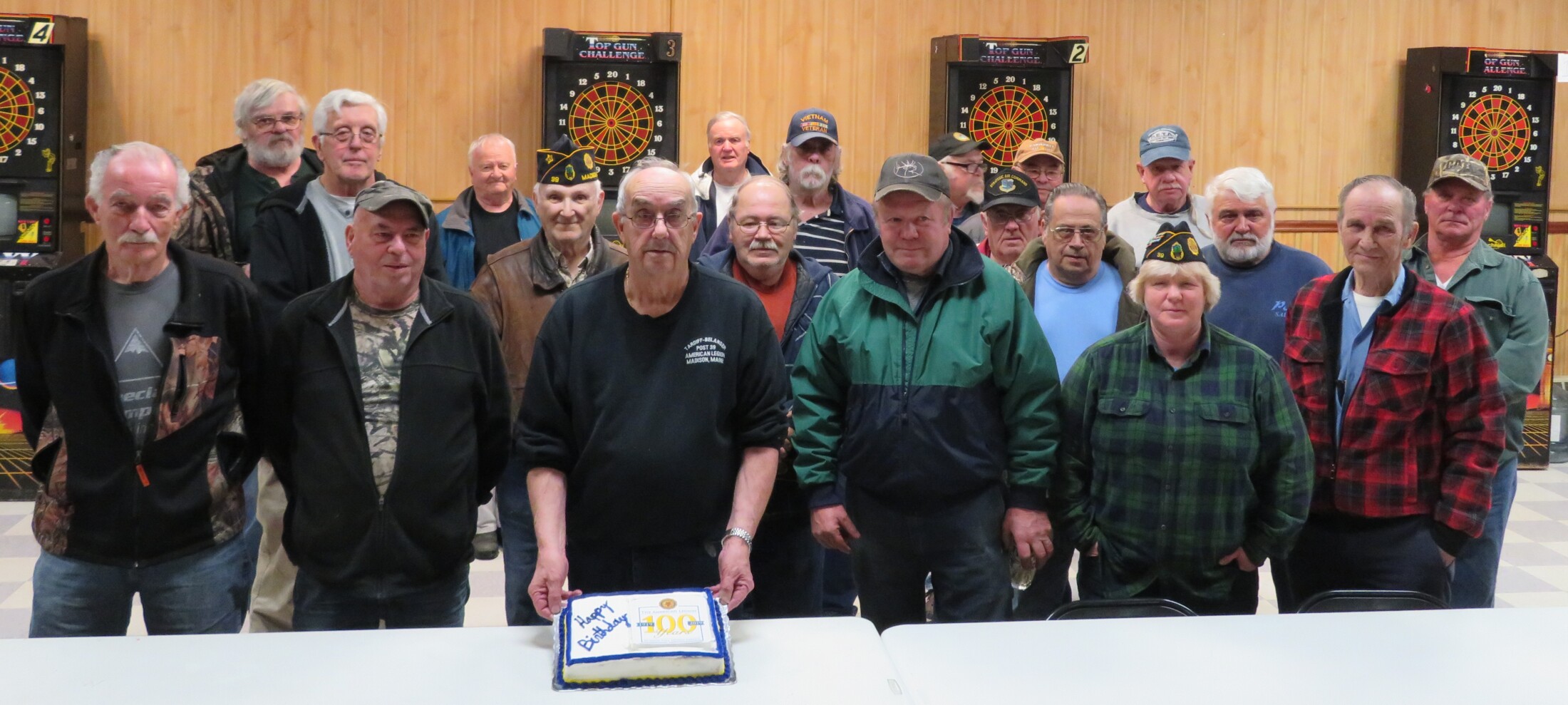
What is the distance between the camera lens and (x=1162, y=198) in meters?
4.52

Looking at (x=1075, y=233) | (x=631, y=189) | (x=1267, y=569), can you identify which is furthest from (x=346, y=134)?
(x=1267, y=569)

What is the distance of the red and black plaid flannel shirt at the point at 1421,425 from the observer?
2898 mm

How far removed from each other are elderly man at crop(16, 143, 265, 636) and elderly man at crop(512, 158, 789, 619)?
25.1 inches

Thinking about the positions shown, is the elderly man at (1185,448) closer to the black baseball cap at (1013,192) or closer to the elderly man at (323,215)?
the black baseball cap at (1013,192)

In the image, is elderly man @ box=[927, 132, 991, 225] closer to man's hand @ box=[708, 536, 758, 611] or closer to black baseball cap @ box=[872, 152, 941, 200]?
black baseball cap @ box=[872, 152, 941, 200]

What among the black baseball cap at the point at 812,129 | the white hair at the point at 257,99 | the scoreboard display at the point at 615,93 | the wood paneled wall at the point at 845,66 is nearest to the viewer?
the white hair at the point at 257,99

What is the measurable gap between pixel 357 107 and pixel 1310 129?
Answer: 5423 mm

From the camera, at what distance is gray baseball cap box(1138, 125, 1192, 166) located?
14.4ft

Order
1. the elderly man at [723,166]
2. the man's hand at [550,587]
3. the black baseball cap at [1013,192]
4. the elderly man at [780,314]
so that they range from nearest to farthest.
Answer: the man's hand at [550,587] < the elderly man at [780,314] < the black baseball cap at [1013,192] < the elderly man at [723,166]

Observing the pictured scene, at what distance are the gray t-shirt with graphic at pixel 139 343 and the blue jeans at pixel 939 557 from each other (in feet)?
4.70

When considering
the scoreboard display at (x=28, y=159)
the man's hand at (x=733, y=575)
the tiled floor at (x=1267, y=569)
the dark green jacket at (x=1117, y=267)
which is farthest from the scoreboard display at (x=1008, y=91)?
the man's hand at (x=733, y=575)

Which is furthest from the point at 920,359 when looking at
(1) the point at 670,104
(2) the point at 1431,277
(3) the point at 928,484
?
(1) the point at 670,104

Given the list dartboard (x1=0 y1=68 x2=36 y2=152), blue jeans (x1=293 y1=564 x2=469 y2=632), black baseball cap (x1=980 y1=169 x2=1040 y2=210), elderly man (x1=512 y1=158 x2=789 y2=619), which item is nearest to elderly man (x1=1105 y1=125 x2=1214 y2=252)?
black baseball cap (x1=980 y1=169 x2=1040 y2=210)

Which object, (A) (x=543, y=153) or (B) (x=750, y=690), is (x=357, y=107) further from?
(B) (x=750, y=690)
